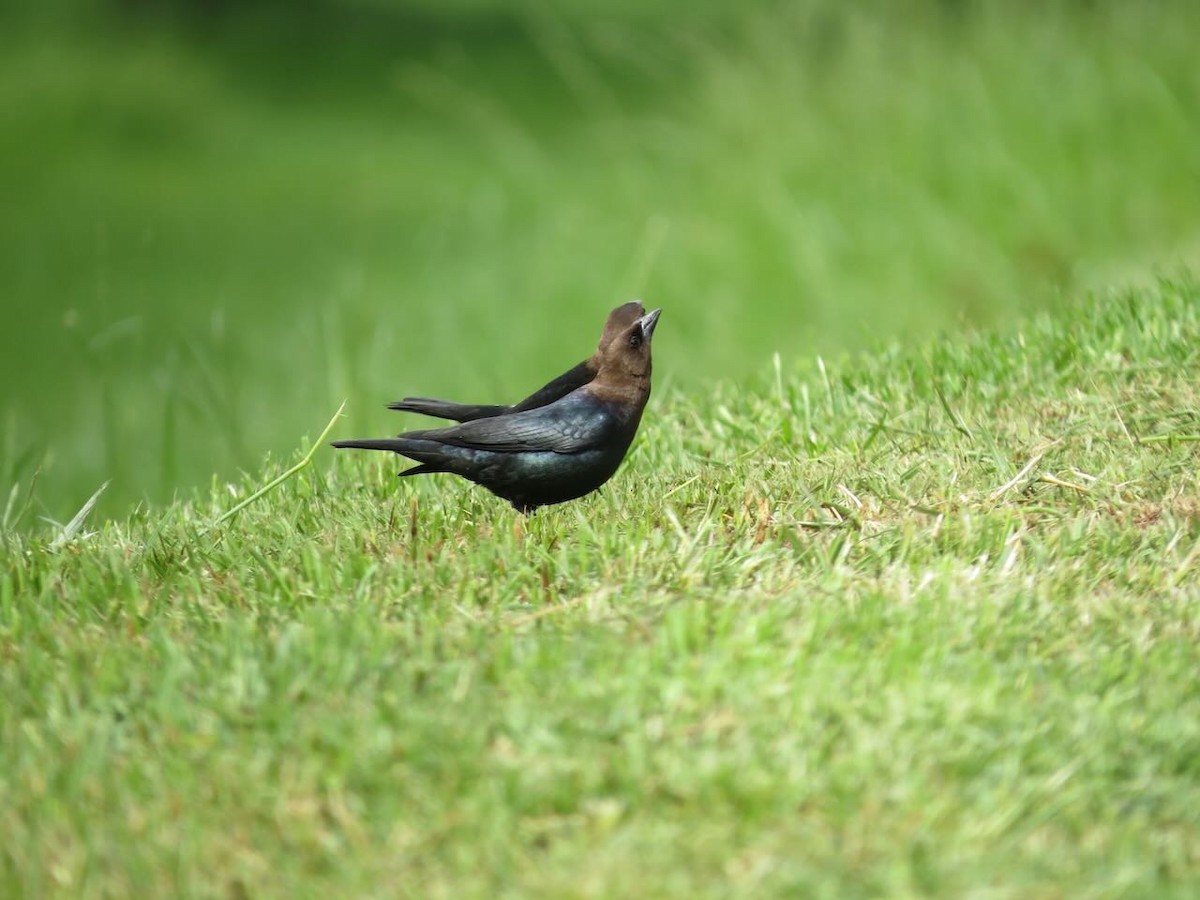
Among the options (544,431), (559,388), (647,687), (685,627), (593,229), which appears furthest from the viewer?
(593,229)

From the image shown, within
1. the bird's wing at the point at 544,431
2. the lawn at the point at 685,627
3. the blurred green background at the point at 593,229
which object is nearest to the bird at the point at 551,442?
the bird's wing at the point at 544,431

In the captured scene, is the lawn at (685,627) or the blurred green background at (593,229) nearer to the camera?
the lawn at (685,627)

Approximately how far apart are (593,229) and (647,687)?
8.27m

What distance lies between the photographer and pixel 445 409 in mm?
4152

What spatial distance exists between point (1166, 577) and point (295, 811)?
215 centimetres

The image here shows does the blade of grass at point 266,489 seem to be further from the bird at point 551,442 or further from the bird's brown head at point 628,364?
the bird's brown head at point 628,364

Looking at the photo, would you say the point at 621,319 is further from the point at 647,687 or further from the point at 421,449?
the point at 647,687

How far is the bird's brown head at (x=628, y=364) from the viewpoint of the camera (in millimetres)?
4102

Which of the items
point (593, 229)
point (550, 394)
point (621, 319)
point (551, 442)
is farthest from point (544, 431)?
point (593, 229)

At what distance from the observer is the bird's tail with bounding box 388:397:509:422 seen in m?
4.08

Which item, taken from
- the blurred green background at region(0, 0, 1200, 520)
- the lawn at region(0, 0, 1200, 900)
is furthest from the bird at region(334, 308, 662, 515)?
the blurred green background at region(0, 0, 1200, 520)

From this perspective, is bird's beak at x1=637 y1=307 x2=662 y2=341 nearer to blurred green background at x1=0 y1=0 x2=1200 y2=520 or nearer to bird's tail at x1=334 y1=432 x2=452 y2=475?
bird's tail at x1=334 y1=432 x2=452 y2=475

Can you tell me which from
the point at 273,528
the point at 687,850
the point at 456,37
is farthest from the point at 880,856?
the point at 456,37

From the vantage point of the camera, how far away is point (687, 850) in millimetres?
2855
